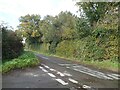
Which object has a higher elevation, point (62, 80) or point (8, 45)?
point (8, 45)

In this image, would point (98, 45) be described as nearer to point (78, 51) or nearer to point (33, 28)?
point (78, 51)

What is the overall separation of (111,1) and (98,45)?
18.4 feet

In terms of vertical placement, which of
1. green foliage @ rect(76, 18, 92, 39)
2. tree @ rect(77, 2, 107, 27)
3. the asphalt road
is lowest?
the asphalt road

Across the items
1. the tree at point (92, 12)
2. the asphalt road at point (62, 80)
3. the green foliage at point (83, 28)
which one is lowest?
the asphalt road at point (62, 80)

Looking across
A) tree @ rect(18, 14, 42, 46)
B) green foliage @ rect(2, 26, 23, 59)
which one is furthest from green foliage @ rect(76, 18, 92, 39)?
tree @ rect(18, 14, 42, 46)

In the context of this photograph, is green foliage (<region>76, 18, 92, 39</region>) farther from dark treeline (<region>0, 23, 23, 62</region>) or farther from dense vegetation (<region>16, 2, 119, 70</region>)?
dark treeline (<region>0, 23, 23, 62</region>)

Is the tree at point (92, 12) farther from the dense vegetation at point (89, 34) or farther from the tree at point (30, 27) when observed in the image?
the tree at point (30, 27)

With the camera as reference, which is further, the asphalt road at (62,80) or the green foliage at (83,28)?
the green foliage at (83,28)

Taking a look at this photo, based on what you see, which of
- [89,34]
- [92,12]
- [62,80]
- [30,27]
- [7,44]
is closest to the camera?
[62,80]

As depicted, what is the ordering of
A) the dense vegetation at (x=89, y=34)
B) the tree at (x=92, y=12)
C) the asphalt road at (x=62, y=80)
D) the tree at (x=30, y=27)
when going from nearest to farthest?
the asphalt road at (x=62, y=80) < the dense vegetation at (x=89, y=34) < the tree at (x=92, y=12) < the tree at (x=30, y=27)

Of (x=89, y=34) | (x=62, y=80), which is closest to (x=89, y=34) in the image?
(x=89, y=34)

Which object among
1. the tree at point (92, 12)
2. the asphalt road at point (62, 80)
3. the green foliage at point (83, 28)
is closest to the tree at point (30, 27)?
the green foliage at point (83, 28)

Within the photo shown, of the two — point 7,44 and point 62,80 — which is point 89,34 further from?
point 62,80

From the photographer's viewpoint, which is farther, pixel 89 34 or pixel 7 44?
pixel 89 34
